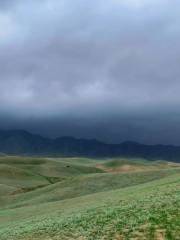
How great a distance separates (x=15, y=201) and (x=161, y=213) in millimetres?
54382

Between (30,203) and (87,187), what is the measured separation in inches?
409

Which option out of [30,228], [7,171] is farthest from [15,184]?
[30,228]

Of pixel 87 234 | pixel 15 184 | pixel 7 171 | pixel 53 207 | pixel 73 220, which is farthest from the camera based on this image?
pixel 7 171

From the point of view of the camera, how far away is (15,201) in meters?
92.0

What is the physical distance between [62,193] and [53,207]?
18.6m

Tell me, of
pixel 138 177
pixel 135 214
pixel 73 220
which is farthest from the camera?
pixel 138 177

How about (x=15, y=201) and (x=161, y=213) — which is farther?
(x=15, y=201)

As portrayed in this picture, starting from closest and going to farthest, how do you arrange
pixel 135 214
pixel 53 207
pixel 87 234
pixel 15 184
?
→ 1. pixel 87 234
2. pixel 135 214
3. pixel 53 207
4. pixel 15 184

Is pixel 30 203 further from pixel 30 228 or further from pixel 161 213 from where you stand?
pixel 161 213

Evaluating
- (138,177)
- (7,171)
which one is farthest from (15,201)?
(7,171)

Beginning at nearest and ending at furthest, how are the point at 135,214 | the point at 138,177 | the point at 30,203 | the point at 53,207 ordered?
the point at 135,214 < the point at 53,207 < the point at 30,203 < the point at 138,177

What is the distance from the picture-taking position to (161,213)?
41625 millimetres

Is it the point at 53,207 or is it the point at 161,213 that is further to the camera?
the point at 53,207

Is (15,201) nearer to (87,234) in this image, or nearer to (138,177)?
(138,177)
